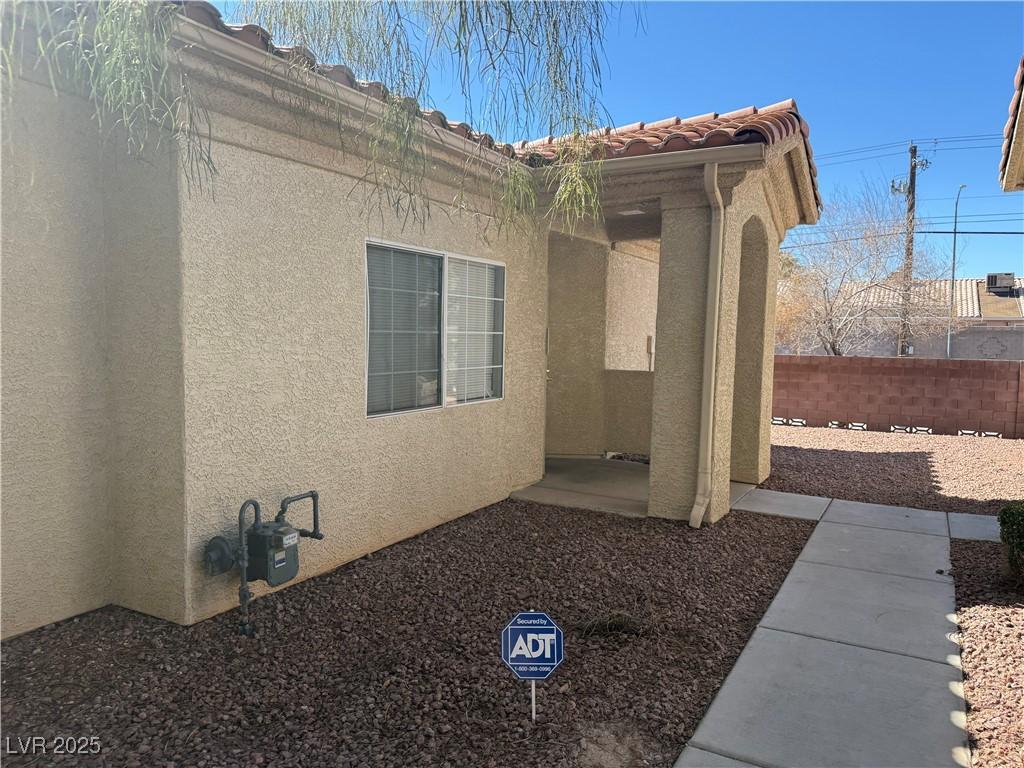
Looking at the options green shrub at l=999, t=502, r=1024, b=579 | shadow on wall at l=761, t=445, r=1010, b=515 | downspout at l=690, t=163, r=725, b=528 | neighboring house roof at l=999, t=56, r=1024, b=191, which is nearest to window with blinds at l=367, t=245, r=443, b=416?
downspout at l=690, t=163, r=725, b=528

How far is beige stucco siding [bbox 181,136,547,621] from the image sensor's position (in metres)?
4.32

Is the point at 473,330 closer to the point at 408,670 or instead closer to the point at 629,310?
the point at 408,670

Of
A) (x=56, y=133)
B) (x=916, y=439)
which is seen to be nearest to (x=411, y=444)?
(x=56, y=133)

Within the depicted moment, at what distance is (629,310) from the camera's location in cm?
1108

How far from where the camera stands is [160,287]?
421 centimetres

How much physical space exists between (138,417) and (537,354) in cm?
466

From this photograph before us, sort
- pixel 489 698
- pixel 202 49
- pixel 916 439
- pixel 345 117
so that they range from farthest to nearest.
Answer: pixel 916 439 → pixel 345 117 → pixel 202 49 → pixel 489 698

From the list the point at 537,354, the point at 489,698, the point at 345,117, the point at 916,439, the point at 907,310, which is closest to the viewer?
the point at 489,698

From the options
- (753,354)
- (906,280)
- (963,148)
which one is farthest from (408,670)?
(963,148)

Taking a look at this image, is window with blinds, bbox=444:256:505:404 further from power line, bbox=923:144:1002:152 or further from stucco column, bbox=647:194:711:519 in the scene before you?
power line, bbox=923:144:1002:152

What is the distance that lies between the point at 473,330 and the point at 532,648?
4.30 meters

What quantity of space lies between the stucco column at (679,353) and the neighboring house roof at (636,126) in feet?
2.06

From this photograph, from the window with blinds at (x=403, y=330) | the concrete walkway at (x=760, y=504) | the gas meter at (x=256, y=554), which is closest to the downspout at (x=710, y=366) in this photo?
the concrete walkway at (x=760, y=504)

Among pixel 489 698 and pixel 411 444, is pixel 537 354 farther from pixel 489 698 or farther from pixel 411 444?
pixel 489 698
